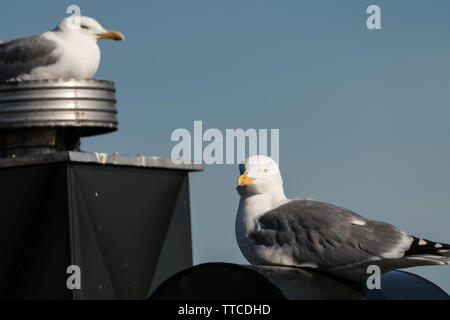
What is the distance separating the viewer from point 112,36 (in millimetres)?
12742

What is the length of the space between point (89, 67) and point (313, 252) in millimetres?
4121

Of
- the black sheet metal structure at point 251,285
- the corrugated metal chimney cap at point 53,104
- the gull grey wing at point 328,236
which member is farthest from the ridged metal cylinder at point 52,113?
the black sheet metal structure at point 251,285

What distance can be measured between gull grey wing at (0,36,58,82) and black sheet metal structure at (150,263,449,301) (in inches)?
161

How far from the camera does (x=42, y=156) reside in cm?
1100

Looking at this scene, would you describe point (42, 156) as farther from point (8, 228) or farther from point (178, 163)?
point (178, 163)

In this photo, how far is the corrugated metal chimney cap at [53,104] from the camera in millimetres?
11852

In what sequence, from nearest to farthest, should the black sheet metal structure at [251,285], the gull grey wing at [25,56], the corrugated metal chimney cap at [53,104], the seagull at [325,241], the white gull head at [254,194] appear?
1. the black sheet metal structure at [251,285]
2. the seagull at [325,241]
3. the white gull head at [254,194]
4. the corrugated metal chimney cap at [53,104]
5. the gull grey wing at [25,56]

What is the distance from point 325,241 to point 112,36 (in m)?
4.50

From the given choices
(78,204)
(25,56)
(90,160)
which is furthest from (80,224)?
(25,56)

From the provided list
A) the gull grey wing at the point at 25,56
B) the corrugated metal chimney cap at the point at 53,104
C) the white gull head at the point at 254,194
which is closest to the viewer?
the white gull head at the point at 254,194

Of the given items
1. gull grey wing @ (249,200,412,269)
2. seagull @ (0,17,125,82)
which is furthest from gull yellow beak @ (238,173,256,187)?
seagull @ (0,17,125,82)

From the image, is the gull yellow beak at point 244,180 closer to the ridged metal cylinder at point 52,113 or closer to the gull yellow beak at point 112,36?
the ridged metal cylinder at point 52,113

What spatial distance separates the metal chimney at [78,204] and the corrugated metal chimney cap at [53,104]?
0.04ft
